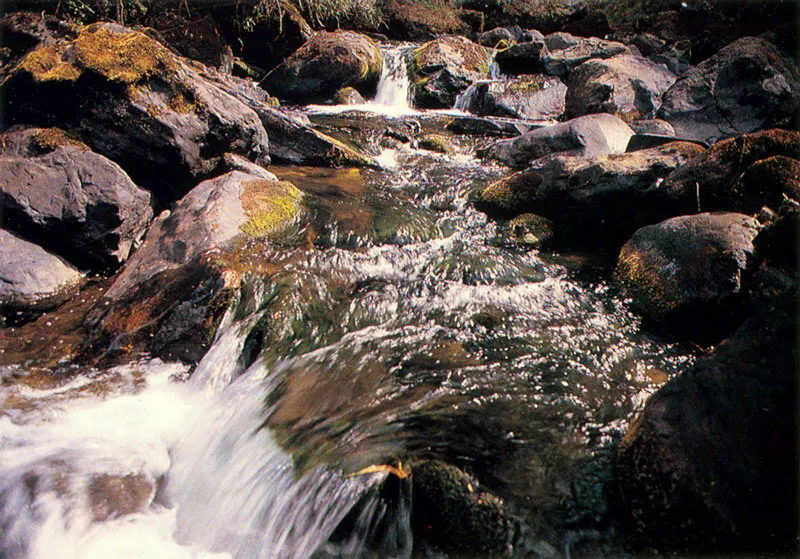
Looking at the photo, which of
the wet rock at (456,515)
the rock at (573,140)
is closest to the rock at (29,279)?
the wet rock at (456,515)

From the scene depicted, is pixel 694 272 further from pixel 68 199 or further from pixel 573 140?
pixel 68 199

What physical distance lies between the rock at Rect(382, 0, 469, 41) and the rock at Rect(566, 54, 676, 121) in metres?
10.3

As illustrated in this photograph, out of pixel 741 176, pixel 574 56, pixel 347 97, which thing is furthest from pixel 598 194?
pixel 574 56

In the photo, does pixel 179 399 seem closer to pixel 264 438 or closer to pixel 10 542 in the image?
pixel 264 438

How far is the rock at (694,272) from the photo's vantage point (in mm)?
4254

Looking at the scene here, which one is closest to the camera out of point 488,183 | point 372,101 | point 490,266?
point 490,266

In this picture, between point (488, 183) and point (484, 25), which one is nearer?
point (488, 183)

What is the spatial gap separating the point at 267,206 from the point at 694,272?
4.43 meters

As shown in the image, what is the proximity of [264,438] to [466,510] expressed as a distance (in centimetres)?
142

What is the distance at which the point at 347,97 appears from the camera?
46.2ft

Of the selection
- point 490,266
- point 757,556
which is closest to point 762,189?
point 490,266

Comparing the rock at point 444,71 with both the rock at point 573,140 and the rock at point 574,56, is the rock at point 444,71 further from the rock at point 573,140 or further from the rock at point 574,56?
the rock at point 573,140

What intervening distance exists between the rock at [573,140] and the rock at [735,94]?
2.92m

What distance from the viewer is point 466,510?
2527mm
